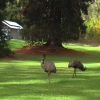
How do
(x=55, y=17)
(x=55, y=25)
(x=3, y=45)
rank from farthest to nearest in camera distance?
(x=55, y=17)
(x=55, y=25)
(x=3, y=45)

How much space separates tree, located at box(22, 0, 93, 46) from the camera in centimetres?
4569

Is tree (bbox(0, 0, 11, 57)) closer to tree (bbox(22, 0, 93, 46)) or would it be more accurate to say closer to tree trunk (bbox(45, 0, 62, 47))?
tree (bbox(22, 0, 93, 46))

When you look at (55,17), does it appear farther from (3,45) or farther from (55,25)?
Answer: (3,45)

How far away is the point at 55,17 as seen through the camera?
47.9 metres

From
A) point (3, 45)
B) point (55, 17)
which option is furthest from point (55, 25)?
point (3, 45)

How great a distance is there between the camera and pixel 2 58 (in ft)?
120

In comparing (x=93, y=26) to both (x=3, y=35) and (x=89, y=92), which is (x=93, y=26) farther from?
(x=89, y=92)

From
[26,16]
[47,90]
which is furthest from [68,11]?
[47,90]

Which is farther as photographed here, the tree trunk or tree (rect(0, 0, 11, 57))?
the tree trunk

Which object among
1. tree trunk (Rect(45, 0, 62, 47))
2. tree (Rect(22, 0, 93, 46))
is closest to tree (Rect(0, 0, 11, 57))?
tree (Rect(22, 0, 93, 46))

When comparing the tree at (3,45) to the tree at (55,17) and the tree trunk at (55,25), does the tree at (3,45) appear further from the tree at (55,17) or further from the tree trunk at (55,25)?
the tree trunk at (55,25)

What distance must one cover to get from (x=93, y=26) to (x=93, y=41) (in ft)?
15.2

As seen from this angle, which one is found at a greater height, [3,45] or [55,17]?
[55,17]

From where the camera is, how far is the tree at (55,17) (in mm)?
45688
